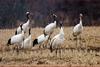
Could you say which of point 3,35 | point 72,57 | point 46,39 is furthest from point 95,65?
point 3,35

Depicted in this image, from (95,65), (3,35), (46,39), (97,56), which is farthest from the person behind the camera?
(3,35)

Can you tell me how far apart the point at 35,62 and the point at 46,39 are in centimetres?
461

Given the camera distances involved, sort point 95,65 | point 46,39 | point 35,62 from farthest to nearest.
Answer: point 46,39 → point 35,62 → point 95,65

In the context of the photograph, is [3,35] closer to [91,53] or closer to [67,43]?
[67,43]

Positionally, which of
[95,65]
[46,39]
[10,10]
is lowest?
[95,65]

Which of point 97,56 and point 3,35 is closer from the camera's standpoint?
point 97,56

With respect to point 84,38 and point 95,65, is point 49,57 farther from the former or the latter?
point 84,38

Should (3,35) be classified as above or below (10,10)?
below

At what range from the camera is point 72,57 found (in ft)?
47.3

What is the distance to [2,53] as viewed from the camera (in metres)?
15.8

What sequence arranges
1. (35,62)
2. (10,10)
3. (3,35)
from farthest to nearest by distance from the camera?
1. (10,10)
2. (3,35)
3. (35,62)

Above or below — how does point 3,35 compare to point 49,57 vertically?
above

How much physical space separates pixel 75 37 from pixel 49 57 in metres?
6.43

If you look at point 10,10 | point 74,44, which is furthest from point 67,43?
point 10,10
